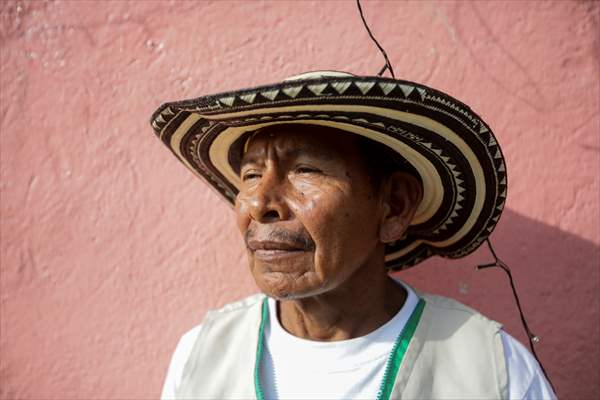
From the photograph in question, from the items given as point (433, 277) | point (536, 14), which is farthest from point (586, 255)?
point (536, 14)

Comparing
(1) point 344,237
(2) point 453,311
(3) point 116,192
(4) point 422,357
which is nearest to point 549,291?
(2) point 453,311

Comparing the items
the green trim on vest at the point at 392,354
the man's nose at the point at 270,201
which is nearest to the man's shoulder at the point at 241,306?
the green trim on vest at the point at 392,354

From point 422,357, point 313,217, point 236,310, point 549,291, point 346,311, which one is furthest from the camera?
point 549,291

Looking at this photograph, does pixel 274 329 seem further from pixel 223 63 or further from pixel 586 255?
pixel 586 255

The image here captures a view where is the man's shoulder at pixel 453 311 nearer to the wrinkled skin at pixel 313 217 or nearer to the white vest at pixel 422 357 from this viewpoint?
the white vest at pixel 422 357

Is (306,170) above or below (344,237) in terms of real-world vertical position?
above

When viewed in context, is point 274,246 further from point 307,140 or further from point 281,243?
point 307,140

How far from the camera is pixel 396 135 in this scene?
1.65 m

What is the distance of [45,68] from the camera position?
2.35 metres

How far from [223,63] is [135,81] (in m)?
0.35

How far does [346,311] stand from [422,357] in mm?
264

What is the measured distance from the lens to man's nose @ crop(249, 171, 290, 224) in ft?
5.45

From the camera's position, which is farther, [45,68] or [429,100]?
[45,68]

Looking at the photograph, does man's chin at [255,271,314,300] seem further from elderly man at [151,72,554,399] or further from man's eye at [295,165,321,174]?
man's eye at [295,165,321,174]
